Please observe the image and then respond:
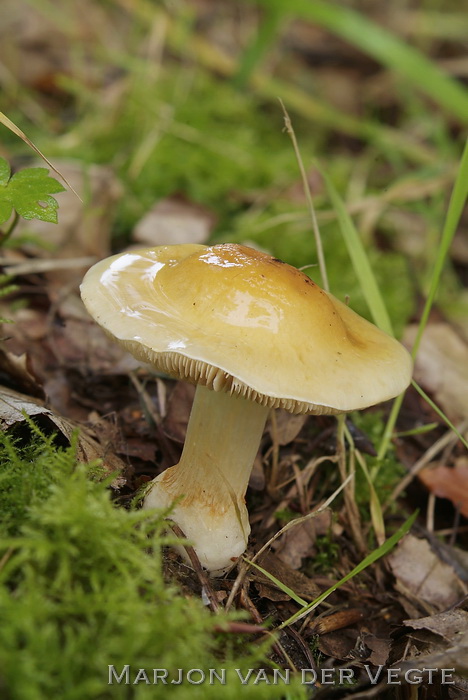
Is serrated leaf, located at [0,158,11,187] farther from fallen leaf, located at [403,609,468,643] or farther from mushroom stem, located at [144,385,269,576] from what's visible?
fallen leaf, located at [403,609,468,643]

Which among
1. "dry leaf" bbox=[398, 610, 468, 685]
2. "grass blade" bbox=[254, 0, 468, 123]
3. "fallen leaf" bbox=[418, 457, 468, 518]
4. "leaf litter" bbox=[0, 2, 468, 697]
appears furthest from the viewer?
"grass blade" bbox=[254, 0, 468, 123]

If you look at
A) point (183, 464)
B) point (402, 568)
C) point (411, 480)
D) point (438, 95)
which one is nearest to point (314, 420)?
point (411, 480)

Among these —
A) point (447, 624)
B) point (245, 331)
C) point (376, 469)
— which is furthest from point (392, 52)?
point (447, 624)

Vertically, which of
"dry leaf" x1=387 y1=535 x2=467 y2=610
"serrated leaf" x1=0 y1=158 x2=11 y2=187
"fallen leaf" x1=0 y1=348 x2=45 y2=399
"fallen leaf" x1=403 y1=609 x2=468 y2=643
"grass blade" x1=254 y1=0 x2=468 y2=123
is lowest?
"dry leaf" x1=387 y1=535 x2=467 y2=610

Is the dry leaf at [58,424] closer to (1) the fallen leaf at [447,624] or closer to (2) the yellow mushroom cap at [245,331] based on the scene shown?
(2) the yellow mushroom cap at [245,331]

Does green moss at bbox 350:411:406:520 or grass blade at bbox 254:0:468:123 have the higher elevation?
grass blade at bbox 254:0:468:123

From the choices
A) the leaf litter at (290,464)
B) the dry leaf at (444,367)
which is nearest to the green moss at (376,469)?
the leaf litter at (290,464)

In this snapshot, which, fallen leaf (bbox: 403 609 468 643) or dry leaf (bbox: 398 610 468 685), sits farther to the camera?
fallen leaf (bbox: 403 609 468 643)

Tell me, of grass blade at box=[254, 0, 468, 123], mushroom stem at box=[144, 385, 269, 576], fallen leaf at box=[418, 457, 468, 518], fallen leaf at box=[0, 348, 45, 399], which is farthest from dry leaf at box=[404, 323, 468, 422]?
fallen leaf at box=[0, 348, 45, 399]
